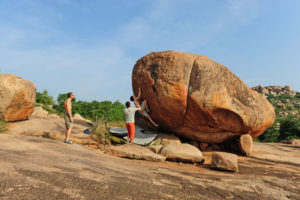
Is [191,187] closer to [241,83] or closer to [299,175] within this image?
[299,175]

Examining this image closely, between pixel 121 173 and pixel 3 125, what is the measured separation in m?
6.85

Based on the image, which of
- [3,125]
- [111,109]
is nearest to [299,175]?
[3,125]

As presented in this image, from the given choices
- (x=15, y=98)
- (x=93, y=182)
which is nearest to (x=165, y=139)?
(x=93, y=182)

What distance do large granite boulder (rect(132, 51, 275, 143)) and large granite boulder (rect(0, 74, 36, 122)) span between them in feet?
15.9

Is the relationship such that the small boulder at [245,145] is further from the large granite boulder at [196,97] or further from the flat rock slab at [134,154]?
the flat rock slab at [134,154]

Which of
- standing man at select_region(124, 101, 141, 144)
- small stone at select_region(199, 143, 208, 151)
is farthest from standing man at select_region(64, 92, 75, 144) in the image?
small stone at select_region(199, 143, 208, 151)

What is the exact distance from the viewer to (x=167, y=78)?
756cm

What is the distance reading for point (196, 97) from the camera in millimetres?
7379

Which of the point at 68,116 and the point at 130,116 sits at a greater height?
the point at 130,116

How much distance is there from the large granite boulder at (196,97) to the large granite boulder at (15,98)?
4.86m

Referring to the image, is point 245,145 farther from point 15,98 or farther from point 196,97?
point 15,98

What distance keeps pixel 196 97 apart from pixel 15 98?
7453mm

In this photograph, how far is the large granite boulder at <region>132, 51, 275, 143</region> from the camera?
749 centimetres

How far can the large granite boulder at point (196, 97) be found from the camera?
749 cm
